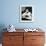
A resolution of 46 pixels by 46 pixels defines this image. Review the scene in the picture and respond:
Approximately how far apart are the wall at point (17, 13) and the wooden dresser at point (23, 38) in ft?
1.84

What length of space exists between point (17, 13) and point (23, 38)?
3.02 ft

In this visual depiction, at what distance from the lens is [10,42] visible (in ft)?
12.2

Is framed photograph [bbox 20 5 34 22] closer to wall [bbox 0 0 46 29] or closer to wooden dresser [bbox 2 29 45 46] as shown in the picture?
wall [bbox 0 0 46 29]

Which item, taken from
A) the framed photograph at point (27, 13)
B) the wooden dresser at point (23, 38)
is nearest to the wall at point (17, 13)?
the framed photograph at point (27, 13)

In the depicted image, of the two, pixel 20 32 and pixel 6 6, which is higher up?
pixel 6 6

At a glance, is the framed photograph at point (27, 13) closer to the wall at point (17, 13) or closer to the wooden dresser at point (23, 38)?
the wall at point (17, 13)

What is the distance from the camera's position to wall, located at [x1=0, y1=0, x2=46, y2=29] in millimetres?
4141

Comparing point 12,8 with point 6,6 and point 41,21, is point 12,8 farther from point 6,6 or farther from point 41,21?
point 41,21

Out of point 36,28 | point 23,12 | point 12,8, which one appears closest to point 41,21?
point 36,28

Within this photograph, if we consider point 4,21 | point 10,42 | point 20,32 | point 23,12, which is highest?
point 23,12

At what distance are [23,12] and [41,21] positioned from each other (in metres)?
0.67

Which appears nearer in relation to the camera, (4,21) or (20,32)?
(20,32)

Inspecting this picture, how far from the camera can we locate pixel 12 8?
13.6 ft

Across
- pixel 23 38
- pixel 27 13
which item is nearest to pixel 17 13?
pixel 27 13
